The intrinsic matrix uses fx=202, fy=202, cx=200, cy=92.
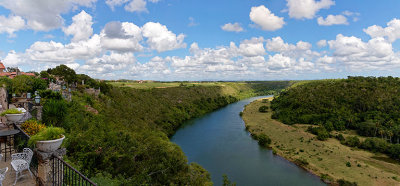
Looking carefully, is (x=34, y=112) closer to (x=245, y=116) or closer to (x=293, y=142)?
(x=293, y=142)

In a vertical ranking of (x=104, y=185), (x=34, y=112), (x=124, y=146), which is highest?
(x=34, y=112)

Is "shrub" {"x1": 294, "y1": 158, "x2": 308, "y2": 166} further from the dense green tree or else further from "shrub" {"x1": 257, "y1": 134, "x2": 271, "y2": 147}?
the dense green tree

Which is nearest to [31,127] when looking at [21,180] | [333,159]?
[21,180]

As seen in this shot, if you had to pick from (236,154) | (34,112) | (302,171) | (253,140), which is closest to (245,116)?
(253,140)

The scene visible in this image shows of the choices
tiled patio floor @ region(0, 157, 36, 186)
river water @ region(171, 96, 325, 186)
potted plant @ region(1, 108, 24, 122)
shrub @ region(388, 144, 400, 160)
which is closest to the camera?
tiled patio floor @ region(0, 157, 36, 186)

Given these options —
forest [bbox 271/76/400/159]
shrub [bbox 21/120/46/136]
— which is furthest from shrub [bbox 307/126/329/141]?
shrub [bbox 21/120/46/136]

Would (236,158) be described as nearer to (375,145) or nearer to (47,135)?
(375,145)
